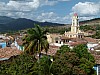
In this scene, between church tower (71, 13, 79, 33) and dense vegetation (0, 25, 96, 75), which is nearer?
dense vegetation (0, 25, 96, 75)

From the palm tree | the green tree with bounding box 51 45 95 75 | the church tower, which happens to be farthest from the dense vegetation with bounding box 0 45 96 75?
the church tower

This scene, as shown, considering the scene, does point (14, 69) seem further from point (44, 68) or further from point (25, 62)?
point (44, 68)

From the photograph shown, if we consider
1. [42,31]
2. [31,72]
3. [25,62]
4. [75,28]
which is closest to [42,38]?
[42,31]

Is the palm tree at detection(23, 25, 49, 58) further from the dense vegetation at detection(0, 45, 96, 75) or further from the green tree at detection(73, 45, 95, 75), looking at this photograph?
the green tree at detection(73, 45, 95, 75)

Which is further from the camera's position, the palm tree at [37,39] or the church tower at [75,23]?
the church tower at [75,23]

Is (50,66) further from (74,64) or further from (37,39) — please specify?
(37,39)

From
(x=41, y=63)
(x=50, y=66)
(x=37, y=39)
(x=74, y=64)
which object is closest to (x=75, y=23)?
(x=37, y=39)

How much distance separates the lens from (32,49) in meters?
34.1

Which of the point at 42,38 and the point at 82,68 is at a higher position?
the point at 42,38

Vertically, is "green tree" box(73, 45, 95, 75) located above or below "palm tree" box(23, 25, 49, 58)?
below

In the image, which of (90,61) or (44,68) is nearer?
(44,68)

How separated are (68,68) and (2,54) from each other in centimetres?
1872

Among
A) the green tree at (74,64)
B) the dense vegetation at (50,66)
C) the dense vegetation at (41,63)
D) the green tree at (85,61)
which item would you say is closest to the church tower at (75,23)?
the green tree at (74,64)

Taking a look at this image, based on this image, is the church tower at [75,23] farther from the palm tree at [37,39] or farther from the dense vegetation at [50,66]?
the palm tree at [37,39]
